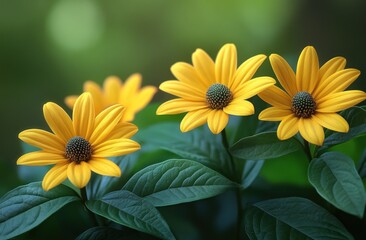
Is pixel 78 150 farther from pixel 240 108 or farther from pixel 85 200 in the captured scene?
pixel 240 108

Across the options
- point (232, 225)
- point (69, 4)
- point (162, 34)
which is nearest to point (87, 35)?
point (69, 4)

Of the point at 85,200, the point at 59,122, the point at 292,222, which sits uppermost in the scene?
the point at 59,122

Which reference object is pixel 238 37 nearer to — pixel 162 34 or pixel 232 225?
pixel 162 34

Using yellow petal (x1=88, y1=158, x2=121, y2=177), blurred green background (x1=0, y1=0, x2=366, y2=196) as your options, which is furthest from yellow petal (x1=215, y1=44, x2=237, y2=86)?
blurred green background (x1=0, y1=0, x2=366, y2=196)

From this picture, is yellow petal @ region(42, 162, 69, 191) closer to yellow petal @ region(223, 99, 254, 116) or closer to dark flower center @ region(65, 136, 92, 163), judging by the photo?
dark flower center @ region(65, 136, 92, 163)

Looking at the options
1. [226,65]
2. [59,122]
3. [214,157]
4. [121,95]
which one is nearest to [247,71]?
[226,65]
